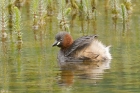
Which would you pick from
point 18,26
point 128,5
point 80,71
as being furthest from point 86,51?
point 128,5

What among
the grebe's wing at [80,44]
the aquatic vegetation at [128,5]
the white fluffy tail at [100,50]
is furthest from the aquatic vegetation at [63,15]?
the white fluffy tail at [100,50]

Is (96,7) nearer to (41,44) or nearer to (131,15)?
(131,15)

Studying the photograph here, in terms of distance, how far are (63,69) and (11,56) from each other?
1.44 m

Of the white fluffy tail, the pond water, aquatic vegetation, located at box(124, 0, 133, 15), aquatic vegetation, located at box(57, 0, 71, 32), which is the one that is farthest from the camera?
aquatic vegetation, located at box(124, 0, 133, 15)

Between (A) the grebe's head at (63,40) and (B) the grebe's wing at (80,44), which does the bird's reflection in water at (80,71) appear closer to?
(B) the grebe's wing at (80,44)

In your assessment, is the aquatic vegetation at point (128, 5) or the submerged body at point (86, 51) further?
the aquatic vegetation at point (128, 5)

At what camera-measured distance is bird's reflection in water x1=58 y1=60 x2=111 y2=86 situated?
36.0ft

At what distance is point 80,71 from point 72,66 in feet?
2.25

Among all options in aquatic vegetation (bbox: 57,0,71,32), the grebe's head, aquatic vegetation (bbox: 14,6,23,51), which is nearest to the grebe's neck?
the grebe's head

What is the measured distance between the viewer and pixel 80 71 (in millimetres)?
11727

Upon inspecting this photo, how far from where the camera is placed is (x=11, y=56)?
1306cm

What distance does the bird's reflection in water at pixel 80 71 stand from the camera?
36.0ft

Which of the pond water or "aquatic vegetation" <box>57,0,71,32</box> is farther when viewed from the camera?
"aquatic vegetation" <box>57,0,71,32</box>

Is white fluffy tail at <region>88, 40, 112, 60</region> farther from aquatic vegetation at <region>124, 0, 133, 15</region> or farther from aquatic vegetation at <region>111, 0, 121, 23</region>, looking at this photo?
aquatic vegetation at <region>124, 0, 133, 15</region>
